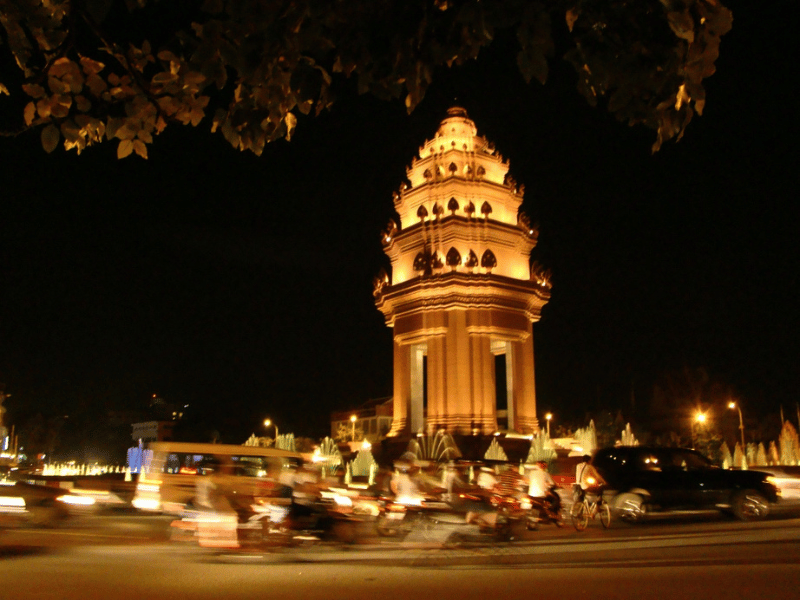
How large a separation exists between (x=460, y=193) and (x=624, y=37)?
1328 inches

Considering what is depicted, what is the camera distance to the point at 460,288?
36125 mm

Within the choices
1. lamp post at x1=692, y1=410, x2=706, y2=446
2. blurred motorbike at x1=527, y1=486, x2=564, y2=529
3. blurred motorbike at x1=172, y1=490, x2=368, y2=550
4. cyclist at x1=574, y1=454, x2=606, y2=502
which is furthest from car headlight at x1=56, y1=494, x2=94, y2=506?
lamp post at x1=692, y1=410, x2=706, y2=446

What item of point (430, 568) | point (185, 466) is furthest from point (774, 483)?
point (185, 466)

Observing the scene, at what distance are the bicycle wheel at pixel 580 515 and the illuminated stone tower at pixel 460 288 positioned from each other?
18720 millimetres

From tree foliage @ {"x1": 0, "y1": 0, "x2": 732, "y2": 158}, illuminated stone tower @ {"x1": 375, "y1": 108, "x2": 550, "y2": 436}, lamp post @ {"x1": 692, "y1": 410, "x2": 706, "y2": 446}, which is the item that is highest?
illuminated stone tower @ {"x1": 375, "y1": 108, "x2": 550, "y2": 436}

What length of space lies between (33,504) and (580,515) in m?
11.8

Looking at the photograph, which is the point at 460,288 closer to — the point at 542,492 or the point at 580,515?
the point at 542,492

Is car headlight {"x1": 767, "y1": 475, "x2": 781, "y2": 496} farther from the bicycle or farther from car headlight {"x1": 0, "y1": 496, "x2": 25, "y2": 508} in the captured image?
car headlight {"x1": 0, "y1": 496, "x2": 25, "y2": 508}

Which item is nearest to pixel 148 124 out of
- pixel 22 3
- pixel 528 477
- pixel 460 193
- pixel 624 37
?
pixel 22 3

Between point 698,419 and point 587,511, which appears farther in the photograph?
point 698,419

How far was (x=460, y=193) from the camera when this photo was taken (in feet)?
126

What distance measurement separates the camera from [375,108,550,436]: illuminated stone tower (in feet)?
118

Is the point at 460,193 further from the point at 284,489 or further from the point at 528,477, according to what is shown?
the point at 284,489

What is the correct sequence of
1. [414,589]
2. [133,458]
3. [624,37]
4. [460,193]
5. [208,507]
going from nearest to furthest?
[624,37], [414,589], [208,507], [460,193], [133,458]
